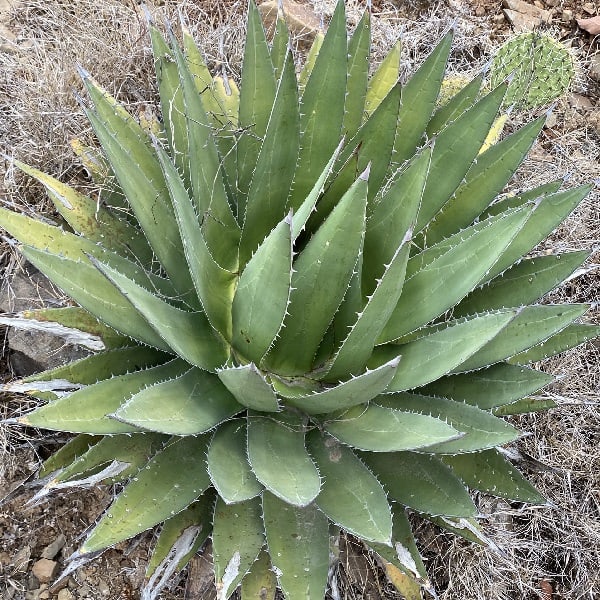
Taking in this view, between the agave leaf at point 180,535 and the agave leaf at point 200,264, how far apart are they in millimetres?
470

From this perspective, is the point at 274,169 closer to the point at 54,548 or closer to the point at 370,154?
the point at 370,154

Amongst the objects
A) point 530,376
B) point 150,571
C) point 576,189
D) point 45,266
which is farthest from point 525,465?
point 45,266

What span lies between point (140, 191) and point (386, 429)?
76 cm

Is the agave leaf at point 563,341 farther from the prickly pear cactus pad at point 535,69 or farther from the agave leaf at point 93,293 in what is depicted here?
the prickly pear cactus pad at point 535,69

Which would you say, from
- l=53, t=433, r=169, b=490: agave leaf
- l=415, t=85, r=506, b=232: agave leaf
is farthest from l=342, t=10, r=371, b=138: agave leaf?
l=53, t=433, r=169, b=490: agave leaf

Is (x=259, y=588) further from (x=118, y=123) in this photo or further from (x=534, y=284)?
(x=118, y=123)

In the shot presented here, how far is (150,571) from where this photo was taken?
1.67 meters

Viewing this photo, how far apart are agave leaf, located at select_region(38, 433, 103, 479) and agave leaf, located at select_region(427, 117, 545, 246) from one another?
1024 mm

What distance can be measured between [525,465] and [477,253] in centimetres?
89

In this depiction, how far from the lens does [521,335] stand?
157 centimetres

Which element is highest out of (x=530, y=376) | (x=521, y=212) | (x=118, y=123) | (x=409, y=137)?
(x=409, y=137)

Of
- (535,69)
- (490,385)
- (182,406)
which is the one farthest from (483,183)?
(535,69)

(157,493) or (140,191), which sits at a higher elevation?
(140,191)

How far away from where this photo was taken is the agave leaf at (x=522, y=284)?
5.60ft
